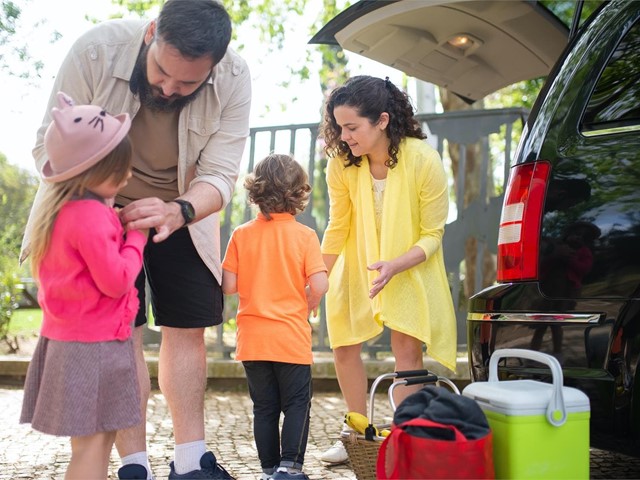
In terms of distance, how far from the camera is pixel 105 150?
2814 mm

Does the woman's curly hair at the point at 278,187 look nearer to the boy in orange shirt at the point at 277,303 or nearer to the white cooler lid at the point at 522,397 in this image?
the boy in orange shirt at the point at 277,303

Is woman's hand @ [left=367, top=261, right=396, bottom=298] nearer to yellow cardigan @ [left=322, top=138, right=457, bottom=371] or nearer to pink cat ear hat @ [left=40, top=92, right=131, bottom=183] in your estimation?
yellow cardigan @ [left=322, top=138, right=457, bottom=371]

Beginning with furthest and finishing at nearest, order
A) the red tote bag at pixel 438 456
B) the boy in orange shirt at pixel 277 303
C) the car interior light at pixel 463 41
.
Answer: the car interior light at pixel 463 41, the boy in orange shirt at pixel 277 303, the red tote bag at pixel 438 456

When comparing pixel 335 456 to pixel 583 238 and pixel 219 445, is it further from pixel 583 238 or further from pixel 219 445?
pixel 583 238

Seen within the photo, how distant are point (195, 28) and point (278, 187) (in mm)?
993

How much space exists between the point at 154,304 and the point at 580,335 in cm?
172

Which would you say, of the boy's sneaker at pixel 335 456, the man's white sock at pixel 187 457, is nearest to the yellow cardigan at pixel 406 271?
the boy's sneaker at pixel 335 456

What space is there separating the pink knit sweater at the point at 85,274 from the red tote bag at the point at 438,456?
96 cm

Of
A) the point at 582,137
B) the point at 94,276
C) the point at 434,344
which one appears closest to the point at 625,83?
the point at 582,137

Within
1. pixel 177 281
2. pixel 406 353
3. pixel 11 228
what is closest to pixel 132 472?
pixel 177 281

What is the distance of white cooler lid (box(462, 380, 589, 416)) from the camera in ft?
8.77

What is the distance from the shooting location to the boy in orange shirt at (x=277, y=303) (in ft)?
12.5

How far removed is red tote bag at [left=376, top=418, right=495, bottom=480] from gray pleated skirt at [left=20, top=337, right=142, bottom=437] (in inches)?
33.8

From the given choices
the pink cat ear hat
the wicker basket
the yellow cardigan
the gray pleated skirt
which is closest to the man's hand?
the pink cat ear hat
